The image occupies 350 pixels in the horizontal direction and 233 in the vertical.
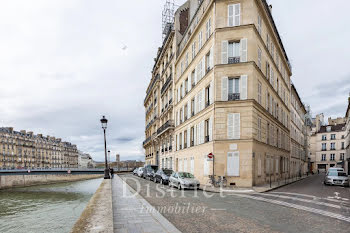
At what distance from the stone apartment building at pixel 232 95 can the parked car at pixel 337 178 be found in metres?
4.77

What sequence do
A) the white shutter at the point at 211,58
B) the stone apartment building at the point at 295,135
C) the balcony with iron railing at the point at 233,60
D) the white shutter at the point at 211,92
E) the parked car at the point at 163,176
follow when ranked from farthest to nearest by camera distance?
the stone apartment building at the point at 295,135 → the parked car at the point at 163,176 → the white shutter at the point at 211,58 → the white shutter at the point at 211,92 → the balcony with iron railing at the point at 233,60

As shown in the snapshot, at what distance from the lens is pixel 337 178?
2097cm

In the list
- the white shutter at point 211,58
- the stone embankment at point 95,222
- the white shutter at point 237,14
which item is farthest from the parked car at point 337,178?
the stone embankment at point 95,222

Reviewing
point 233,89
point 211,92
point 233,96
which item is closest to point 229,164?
point 233,96

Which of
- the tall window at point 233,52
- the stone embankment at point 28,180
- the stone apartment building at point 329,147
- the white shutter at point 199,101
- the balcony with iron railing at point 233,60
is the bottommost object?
the stone embankment at point 28,180

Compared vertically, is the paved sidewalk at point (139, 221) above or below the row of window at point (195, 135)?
below

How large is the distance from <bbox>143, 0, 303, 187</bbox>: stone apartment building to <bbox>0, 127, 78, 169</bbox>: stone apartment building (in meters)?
64.8

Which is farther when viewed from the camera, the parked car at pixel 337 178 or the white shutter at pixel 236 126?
the parked car at pixel 337 178

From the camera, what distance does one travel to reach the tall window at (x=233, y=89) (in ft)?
64.0

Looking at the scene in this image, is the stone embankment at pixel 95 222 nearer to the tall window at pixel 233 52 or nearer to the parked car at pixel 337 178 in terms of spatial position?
the tall window at pixel 233 52

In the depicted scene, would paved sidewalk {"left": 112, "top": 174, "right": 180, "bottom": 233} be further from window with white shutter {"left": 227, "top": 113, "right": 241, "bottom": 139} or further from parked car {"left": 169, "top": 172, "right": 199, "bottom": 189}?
window with white shutter {"left": 227, "top": 113, "right": 241, "bottom": 139}

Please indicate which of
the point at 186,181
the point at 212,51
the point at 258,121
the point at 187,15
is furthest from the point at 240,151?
the point at 187,15

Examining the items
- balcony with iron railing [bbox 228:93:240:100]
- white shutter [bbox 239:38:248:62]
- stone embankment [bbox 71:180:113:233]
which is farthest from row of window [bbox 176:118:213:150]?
stone embankment [bbox 71:180:113:233]

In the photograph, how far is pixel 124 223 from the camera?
6.82m
